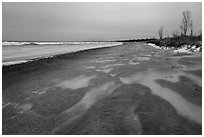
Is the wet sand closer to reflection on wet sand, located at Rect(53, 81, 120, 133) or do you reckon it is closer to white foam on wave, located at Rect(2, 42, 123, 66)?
reflection on wet sand, located at Rect(53, 81, 120, 133)

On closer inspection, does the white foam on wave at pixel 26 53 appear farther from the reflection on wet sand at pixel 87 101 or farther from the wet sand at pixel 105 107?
the reflection on wet sand at pixel 87 101

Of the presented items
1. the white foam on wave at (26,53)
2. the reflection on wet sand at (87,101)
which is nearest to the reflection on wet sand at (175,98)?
the reflection on wet sand at (87,101)

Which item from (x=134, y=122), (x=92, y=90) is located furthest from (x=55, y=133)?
(x=92, y=90)

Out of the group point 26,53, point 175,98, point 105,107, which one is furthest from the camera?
point 26,53

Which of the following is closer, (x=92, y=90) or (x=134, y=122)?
(x=134, y=122)

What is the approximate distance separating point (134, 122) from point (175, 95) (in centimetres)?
238

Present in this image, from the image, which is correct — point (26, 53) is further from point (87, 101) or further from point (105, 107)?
point (105, 107)

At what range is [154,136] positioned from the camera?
3.78 meters

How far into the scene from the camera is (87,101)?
598cm

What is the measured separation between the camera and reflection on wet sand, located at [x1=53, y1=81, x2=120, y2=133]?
476 cm

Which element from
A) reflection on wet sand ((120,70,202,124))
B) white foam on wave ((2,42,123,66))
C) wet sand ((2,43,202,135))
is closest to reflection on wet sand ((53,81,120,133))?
wet sand ((2,43,202,135))

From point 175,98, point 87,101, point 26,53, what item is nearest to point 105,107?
point 87,101

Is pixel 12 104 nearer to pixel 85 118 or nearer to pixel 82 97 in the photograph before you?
pixel 82 97

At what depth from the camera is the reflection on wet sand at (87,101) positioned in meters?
4.76
